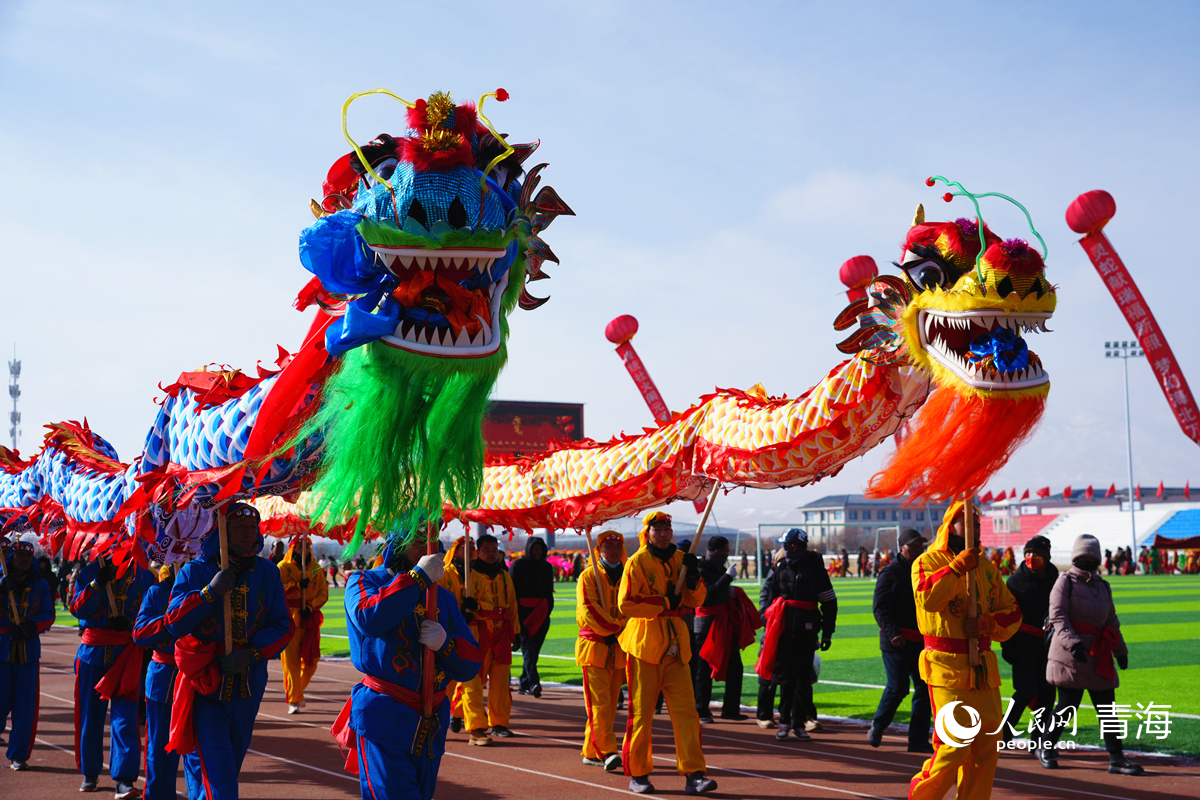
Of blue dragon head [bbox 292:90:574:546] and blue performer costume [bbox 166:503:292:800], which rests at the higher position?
blue dragon head [bbox 292:90:574:546]

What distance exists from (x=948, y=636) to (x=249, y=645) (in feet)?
12.2

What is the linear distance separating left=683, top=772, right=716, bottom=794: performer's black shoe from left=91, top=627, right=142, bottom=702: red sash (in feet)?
12.2

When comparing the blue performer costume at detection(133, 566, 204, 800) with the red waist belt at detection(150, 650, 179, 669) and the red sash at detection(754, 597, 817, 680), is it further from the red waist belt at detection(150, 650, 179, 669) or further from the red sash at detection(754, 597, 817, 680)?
the red sash at detection(754, 597, 817, 680)

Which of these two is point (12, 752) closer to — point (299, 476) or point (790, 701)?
point (299, 476)

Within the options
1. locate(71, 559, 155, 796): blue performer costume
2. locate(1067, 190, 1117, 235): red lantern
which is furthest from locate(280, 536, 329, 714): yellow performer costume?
locate(1067, 190, 1117, 235): red lantern

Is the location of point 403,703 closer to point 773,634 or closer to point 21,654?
point 21,654

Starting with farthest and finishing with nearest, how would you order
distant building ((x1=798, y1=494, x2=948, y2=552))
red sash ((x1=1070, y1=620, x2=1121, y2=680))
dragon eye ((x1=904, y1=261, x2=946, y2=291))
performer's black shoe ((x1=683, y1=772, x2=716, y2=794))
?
distant building ((x1=798, y1=494, x2=948, y2=552))
red sash ((x1=1070, y1=620, x2=1121, y2=680))
performer's black shoe ((x1=683, y1=772, x2=716, y2=794))
dragon eye ((x1=904, y1=261, x2=946, y2=291))

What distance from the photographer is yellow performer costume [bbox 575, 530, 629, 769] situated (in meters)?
8.08

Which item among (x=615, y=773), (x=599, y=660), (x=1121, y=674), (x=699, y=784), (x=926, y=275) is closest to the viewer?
(x=926, y=275)

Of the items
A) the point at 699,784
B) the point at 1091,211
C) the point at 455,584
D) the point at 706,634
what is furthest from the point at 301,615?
the point at 1091,211

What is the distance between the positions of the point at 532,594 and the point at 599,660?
3.80m

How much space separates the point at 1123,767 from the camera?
756 cm

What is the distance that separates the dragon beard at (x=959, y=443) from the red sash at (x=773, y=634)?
4.32m

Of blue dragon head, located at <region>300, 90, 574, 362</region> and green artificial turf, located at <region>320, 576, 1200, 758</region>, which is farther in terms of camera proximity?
green artificial turf, located at <region>320, 576, 1200, 758</region>
